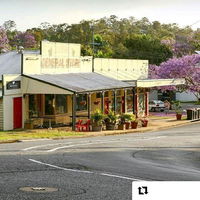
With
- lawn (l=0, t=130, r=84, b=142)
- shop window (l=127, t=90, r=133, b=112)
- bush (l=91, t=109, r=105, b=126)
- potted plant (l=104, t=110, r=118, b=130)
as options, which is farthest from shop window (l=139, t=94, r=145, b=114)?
lawn (l=0, t=130, r=84, b=142)

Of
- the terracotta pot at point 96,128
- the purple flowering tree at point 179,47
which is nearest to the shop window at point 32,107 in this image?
the terracotta pot at point 96,128

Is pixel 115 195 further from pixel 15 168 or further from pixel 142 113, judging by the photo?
pixel 142 113

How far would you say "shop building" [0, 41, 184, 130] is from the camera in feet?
118

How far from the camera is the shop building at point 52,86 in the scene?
36.1 m

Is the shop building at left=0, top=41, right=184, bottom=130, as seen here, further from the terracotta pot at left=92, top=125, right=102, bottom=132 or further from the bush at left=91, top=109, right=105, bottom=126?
the terracotta pot at left=92, top=125, right=102, bottom=132

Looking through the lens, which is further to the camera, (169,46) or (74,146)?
(169,46)

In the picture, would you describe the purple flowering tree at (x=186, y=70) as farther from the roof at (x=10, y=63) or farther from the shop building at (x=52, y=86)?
the roof at (x=10, y=63)

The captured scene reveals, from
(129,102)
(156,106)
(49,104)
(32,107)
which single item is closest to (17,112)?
(32,107)

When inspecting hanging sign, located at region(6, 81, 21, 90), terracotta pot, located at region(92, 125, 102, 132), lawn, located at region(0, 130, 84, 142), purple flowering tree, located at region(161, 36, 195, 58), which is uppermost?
purple flowering tree, located at region(161, 36, 195, 58)

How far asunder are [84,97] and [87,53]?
42.5 metres

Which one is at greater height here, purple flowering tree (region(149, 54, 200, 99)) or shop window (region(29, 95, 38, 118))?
purple flowering tree (region(149, 54, 200, 99))

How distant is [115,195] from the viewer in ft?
42.1

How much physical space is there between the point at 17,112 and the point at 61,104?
5183mm

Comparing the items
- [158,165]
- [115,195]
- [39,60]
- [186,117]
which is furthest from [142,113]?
[115,195]
